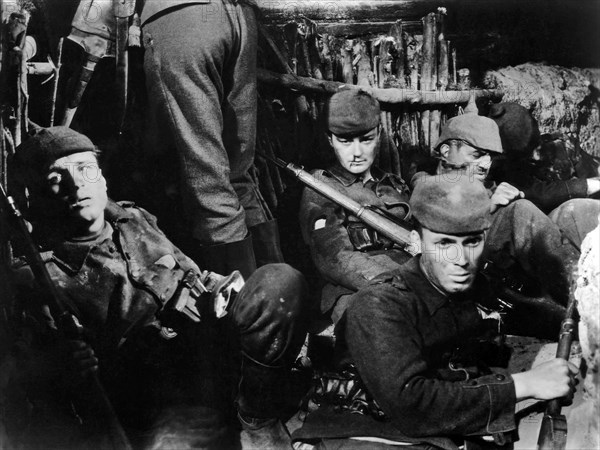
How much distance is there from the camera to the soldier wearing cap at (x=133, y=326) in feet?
10.7

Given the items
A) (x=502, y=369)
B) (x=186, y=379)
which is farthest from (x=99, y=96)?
(x=502, y=369)

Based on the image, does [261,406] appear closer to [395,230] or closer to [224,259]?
[224,259]

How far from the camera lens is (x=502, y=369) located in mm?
3361

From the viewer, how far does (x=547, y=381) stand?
3.04m

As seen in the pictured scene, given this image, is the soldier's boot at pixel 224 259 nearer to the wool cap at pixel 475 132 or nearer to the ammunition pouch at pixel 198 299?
the ammunition pouch at pixel 198 299

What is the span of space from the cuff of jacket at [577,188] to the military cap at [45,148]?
7.61 ft

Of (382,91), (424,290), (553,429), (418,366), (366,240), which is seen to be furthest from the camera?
(382,91)

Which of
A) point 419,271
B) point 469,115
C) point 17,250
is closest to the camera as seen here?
point 419,271

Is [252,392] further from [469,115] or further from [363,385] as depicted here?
[469,115]

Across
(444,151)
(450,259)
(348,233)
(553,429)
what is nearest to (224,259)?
(348,233)

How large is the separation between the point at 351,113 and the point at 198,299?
1113 mm

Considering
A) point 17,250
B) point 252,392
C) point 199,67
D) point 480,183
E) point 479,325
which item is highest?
point 199,67

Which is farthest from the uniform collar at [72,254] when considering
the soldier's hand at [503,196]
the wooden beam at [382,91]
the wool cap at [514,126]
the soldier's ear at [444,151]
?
the wool cap at [514,126]

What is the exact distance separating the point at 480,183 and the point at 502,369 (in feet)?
2.78
